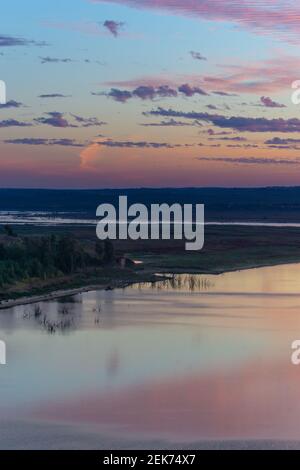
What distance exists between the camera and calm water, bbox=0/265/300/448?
17.8 m

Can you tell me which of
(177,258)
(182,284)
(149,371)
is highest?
(177,258)

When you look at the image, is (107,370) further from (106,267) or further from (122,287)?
(106,267)

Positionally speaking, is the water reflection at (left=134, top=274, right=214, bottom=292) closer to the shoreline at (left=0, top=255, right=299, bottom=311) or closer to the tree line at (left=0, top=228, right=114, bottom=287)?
the shoreline at (left=0, top=255, right=299, bottom=311)

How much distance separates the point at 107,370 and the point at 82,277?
18985 mm

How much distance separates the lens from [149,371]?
2267 cm

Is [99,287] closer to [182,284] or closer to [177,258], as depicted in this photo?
[182,284]

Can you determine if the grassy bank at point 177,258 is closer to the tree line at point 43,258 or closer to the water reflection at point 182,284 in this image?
the tree line at point 43,258

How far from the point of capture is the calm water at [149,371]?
17844 millimetres

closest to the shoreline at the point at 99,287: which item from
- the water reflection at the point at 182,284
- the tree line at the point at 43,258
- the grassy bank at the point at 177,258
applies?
the grassy bank at the point at 177,258

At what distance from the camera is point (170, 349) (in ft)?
83.7

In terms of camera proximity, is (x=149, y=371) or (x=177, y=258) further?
(x=177, y=258)

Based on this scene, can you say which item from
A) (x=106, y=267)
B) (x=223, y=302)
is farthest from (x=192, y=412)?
(x=106, y=267)

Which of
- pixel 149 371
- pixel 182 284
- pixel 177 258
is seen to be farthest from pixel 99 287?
pixel 149 371

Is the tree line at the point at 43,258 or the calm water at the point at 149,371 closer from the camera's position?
the calm water at the point at 149,371
